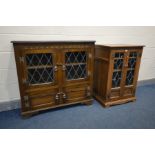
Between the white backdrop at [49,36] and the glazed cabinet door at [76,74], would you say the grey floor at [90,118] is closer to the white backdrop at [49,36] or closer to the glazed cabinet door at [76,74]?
the glazed cabinet door at [76,74]

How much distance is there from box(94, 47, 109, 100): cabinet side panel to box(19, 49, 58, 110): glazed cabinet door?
780 mm

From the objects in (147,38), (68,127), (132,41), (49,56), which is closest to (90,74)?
(49,56)

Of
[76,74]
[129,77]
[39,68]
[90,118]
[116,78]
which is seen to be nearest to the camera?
[39,68]

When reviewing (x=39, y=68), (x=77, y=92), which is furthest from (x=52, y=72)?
(x=77, y=92)

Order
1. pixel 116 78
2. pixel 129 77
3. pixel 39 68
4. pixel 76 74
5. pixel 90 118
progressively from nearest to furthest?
pixel 39 68
pixel 90 118
pixel 76 74
pixel 116 78
pixel 129 77

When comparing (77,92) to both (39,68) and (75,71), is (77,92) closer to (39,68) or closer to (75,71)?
(75,71)

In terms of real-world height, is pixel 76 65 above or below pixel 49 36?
below

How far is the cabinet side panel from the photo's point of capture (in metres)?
2.32

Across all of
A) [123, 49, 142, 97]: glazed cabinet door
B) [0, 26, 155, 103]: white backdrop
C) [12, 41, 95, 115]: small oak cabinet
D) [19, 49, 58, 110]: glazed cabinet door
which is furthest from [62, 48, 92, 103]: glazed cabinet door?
[123, 49, 142, 97]: glazed cabinet door

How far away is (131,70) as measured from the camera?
2.48 m

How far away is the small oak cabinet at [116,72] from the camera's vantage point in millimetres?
2260

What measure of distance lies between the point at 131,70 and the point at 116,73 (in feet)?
0.97

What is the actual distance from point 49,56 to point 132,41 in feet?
6.11

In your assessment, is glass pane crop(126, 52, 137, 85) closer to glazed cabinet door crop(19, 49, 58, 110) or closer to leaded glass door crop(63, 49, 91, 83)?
leaded glass door crop(63, 49, 91, 83)
